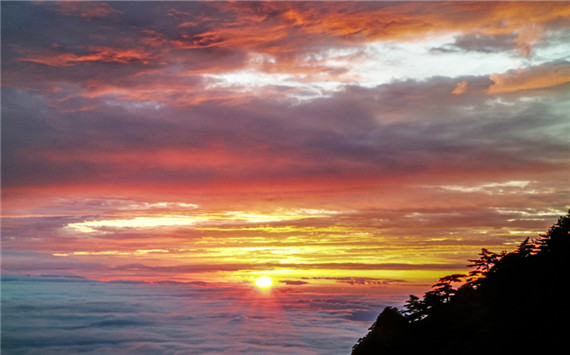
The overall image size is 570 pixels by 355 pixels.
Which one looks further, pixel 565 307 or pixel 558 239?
pixel 558 239

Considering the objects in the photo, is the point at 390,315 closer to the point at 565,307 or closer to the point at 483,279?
the point at 483,279

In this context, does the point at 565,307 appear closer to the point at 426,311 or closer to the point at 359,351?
the point at 426,311

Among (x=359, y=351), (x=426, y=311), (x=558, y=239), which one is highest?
(x=558, y=239)

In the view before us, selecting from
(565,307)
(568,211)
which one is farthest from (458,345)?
(568,211)

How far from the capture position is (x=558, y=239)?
23.4m

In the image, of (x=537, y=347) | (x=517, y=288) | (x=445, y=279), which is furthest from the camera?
(x=445, y=279)

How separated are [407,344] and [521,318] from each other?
23.6ft

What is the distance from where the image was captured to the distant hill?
63.9 ft

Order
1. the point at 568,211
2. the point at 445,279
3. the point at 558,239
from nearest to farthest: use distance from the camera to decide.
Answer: the point at 558,239, the point at 568,211, the point at 445,279

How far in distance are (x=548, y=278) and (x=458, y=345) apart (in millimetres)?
5058

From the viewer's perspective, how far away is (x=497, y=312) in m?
21.3

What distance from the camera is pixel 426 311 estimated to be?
1085 inches

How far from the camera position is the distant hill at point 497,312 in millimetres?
19484

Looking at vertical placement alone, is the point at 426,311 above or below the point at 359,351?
above
